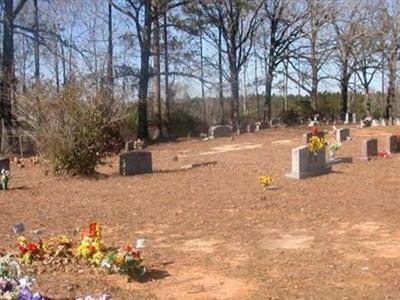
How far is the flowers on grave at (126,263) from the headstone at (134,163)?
8170 mm

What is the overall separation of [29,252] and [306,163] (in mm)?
7544

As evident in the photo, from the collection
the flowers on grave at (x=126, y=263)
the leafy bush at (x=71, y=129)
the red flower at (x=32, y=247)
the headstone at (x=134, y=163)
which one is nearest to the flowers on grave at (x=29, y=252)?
the red flower at (x=32, y=247)

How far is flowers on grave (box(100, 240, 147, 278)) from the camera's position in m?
5.35

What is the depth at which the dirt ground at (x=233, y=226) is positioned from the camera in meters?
5.08

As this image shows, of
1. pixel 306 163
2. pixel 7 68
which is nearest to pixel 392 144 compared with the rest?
pixel 306 163

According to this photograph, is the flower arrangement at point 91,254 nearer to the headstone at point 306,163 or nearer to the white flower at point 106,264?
the white flower at point 106,264

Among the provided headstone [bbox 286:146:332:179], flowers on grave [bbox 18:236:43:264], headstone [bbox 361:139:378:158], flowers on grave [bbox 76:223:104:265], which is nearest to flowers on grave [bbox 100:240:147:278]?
flowers on grave [bbox 76:223:104:265]

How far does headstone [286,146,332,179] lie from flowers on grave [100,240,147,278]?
7051 mm

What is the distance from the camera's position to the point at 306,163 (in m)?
12.3

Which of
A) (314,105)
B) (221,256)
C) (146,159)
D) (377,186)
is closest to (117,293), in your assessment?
(221,256)

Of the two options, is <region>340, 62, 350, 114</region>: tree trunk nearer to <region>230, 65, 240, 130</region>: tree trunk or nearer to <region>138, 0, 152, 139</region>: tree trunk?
<region>230, 65, 240, 130</region>: tree trunk

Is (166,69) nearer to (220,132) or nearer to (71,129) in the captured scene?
(220,132)

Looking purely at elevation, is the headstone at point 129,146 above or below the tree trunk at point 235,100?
below

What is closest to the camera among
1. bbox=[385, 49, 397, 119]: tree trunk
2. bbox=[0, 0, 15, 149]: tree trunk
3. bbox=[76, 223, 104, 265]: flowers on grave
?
bbox=[76, 223, 104, 265]: flowers on grave
